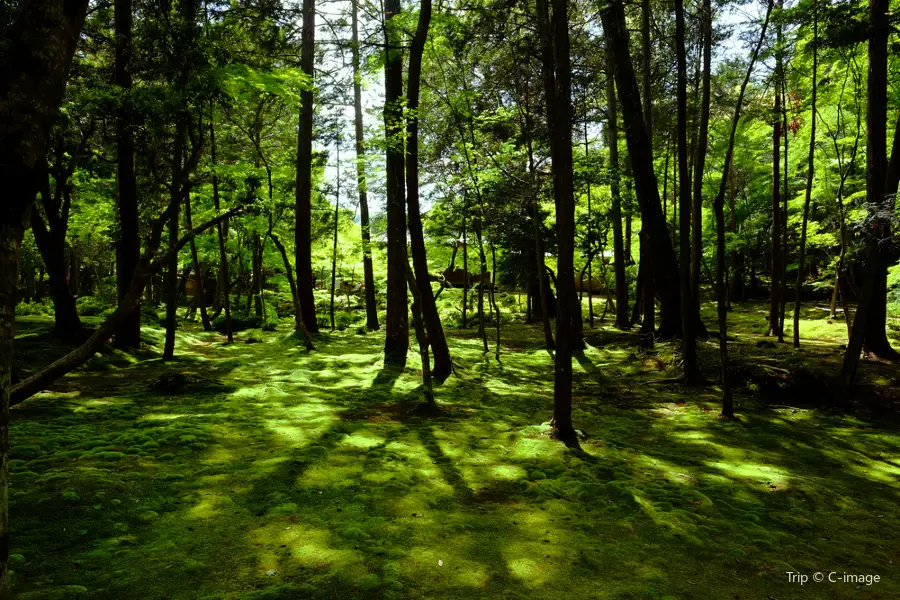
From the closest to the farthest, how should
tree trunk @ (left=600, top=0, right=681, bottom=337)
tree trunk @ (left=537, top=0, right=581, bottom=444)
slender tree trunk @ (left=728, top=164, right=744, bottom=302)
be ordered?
tree trunk @ (left=537, top=0, right=581, bottom=444) → tree trunk @ (left=600, top=0, right=681, bottom=337) → slender tree trunk @ (left=728, top=164, right=744, bottom=302)

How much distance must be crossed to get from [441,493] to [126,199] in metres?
10.7

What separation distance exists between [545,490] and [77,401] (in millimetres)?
6686

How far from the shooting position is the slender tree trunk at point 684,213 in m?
7.45

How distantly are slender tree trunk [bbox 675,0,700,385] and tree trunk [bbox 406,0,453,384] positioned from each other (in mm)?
4108

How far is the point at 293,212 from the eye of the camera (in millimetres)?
18344

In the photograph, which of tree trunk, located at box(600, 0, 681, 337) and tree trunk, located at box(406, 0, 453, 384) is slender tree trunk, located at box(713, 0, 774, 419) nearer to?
tree trunk, located at box(600, 0, 681, 337)

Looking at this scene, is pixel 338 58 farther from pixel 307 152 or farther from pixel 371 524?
pixel 371 524

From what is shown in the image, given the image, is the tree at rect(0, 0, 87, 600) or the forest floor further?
the forest floor

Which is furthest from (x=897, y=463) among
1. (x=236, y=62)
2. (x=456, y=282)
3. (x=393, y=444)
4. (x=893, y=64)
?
(x=456, y=282)

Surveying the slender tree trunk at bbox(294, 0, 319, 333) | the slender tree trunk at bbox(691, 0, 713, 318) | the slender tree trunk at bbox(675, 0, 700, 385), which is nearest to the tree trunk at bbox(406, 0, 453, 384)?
the slender tree trunk at bbox(675, 0, 700, 385)

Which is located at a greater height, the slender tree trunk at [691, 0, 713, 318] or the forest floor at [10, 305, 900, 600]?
the slender tree trunk at [691, 0, 713, 318]

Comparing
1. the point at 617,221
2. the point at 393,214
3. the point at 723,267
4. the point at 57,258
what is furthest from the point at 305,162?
the point at 723,267

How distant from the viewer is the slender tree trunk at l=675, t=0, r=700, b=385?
24.5 feet

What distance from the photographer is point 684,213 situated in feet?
26.3
